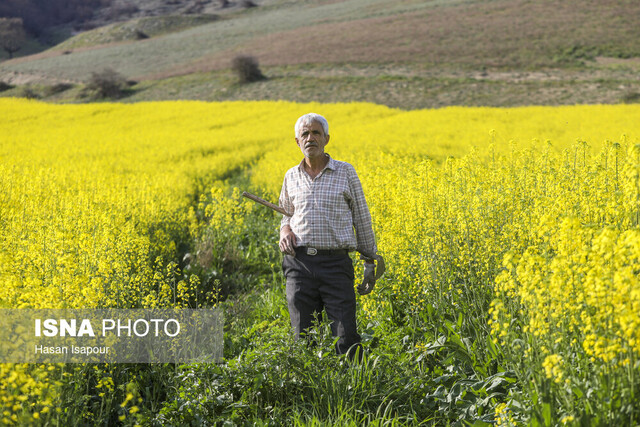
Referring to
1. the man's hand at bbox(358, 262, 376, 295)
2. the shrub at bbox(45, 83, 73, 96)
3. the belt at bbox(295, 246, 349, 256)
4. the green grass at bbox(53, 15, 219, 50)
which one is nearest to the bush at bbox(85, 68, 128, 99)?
the shrub at bbox(45, 83, 73, 96)

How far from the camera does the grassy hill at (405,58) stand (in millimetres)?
25250

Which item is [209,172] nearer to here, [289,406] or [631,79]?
[289,406]

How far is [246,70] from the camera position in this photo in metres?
30.8

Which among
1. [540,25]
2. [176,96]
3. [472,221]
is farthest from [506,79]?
[472,221]

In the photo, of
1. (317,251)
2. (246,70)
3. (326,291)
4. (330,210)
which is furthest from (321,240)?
(246,70)

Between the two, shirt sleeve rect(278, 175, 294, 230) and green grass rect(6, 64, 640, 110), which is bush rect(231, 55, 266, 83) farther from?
shirt sleeve rect(278, 175, 294, 230)

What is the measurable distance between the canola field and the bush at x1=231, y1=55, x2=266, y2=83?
66.1ft

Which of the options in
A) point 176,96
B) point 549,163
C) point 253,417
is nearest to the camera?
point 253,417

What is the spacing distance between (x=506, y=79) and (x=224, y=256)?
24.8 meters

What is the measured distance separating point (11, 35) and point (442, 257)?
3178 inches

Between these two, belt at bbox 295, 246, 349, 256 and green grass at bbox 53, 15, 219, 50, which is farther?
green grass at bbox 53, 15, 219, 50

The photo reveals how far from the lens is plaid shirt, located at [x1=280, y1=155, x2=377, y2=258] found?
3.27 meters

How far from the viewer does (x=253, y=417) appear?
279 centimetres

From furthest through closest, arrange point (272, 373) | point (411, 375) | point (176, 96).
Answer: point (176, 96)
point (411, 375)
point (272, 373)
